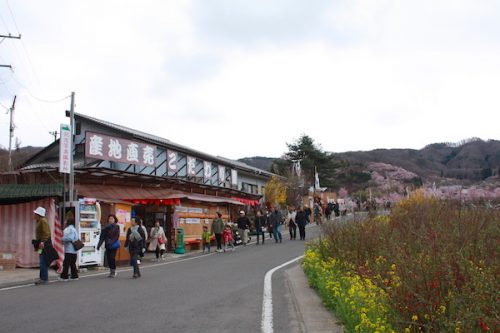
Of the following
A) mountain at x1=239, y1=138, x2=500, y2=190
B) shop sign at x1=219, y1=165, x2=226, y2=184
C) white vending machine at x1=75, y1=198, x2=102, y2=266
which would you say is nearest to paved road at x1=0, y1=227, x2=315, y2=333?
white vending machine at x1=75, y1=198, x2=102, y2=266

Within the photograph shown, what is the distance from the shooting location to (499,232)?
8.12 meters

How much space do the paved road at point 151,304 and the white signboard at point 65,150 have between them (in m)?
4.32

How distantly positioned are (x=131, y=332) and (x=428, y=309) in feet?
12.3

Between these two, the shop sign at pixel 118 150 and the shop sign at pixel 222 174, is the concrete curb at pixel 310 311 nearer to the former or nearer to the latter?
the shop sign at pixel 118 150

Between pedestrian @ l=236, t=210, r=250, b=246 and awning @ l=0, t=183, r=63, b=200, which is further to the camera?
pedestrian @ l=236, t=210, r=250, b=246

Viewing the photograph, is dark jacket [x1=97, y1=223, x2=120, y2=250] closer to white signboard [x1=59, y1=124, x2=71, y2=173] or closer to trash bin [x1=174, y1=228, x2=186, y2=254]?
white signboard [x1=59, y1=124, x2=71, y2=173]

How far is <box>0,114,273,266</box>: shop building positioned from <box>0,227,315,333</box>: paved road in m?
5.13

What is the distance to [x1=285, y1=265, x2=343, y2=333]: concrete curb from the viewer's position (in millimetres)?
6461

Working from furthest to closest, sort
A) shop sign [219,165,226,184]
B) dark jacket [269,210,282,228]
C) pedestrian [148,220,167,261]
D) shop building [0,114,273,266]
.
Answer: shop sign [219,165,226,184], dark jacket [269,210,282,228], pedestrian [148,220,167,261], shop building [0,114,273,266]

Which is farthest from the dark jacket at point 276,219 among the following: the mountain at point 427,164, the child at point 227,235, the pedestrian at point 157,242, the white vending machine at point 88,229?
the mountain at point 427,164

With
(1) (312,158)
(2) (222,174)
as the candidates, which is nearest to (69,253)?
(2) (222,174)

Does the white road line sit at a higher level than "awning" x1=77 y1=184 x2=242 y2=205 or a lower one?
lower

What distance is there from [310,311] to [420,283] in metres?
2.79

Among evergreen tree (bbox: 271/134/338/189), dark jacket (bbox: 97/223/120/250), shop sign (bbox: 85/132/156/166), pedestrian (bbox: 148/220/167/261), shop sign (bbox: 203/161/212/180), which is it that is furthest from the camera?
evergreen tree (bbox: 271/134/338/189)
